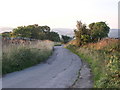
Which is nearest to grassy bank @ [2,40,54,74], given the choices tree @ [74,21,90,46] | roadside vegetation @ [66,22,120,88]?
roadside vegetation @ [66,22,120,88]

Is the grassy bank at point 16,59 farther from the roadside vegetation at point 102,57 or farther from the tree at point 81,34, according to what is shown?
the tree at point 81,34

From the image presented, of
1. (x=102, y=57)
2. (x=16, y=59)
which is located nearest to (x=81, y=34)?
(x=102, y=57)

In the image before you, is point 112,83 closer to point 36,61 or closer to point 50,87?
point 50,87

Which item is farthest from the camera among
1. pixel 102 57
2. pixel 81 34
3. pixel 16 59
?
pixel 81 34

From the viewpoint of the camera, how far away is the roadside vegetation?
26.4 ft

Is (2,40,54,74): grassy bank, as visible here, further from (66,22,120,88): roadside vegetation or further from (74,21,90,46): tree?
(74,21,90,46): tree

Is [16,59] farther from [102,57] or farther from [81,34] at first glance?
[81,34]

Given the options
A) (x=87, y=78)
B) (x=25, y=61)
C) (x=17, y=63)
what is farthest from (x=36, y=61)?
(x=87, y=78)

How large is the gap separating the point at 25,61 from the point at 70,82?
17.6 feet

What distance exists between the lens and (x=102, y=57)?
13.2 m

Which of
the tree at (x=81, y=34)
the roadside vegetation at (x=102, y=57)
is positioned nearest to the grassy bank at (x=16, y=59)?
the roadside vegetation at (x=102, y=57)

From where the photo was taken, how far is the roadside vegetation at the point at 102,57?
316 inches

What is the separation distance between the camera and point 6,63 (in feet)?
38.9

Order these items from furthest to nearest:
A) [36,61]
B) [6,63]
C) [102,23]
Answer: [102,23] → [36,61] → [6,63]
